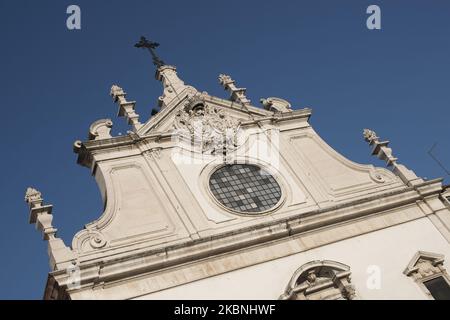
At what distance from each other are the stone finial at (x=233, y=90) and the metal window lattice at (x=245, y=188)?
10.7 ft

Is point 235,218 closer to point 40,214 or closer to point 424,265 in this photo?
point 40,214

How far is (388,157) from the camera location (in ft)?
77.6

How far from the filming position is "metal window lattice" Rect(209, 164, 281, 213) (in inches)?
839

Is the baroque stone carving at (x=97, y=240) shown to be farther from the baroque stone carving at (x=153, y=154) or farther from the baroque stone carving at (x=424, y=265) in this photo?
the baroque stone carving at (x=424, y=265)

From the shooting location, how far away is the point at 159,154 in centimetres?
2202

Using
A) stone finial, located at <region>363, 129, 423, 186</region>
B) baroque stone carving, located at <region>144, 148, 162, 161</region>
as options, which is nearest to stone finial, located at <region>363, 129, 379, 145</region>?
stone finial, located at <region>363, 129, 423, 186</region>

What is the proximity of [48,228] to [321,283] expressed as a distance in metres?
7.64

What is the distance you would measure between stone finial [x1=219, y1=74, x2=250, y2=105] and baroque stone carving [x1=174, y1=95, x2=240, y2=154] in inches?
45.0

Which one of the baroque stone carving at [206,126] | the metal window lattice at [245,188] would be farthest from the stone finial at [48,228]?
the baroque stone carving at [206,126]

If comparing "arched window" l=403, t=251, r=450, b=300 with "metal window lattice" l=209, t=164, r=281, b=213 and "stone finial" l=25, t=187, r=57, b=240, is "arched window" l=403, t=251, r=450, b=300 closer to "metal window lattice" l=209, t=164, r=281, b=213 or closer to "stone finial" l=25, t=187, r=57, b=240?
"metal window lattice" l=209, t=164, r=281, b=213

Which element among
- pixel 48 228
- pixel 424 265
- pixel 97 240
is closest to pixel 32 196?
pixel 48 228

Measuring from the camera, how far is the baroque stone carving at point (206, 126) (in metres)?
22.7
